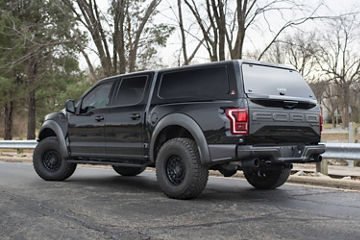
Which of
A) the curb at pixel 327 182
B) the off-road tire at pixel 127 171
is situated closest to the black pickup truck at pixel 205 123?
the curb at pixel 327 182

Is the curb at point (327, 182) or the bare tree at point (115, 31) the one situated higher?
the bare tree at point (115, 31)

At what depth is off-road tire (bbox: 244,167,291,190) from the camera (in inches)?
298

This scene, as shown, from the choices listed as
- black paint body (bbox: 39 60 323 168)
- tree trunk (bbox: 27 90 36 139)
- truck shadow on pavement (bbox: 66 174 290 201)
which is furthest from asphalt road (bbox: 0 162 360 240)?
tree trunk (bbox: 27 90 36 139)

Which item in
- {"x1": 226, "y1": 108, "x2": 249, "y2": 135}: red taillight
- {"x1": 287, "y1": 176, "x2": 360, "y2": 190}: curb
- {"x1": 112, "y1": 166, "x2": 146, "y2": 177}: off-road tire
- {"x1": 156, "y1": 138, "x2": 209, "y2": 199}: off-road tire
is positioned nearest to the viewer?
{"x1": 226, "y1": 108, "x2": 249, "y2": 135}: red taillight

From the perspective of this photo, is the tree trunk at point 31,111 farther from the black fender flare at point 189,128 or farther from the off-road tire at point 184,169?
the off-road tire at point 184,169

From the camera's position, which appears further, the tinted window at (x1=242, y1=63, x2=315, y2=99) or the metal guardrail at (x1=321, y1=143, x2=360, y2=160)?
the metal guardrail at (x1=321, y1=143, x2=360, y2=160)

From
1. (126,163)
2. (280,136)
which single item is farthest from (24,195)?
(280,136)

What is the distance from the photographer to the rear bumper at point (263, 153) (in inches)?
234

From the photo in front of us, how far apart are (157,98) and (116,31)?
9896mm

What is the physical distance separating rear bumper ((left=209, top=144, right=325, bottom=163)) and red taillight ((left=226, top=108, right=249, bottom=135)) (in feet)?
0.62

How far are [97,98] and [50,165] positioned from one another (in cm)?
179

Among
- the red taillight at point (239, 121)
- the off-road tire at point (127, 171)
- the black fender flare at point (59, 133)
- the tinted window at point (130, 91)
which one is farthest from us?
the off-road tire at point (127, 171)

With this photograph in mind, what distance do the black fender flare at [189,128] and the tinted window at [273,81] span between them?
0.85 meters

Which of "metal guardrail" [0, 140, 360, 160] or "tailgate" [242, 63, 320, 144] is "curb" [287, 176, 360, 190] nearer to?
"metal guardrail" [0, 140, 360, 160]
